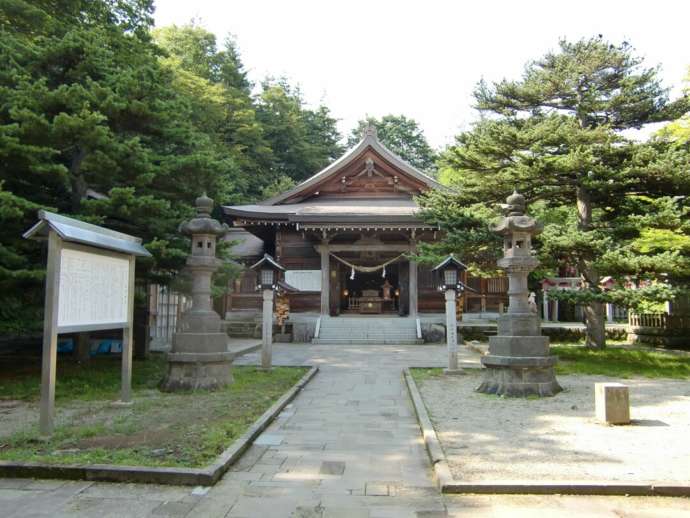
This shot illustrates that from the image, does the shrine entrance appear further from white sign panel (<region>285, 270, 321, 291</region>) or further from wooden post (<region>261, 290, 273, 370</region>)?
wooden post (<region>261, 290, 273, 370</region>)

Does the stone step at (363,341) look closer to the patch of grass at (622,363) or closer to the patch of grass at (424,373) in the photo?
the patch of grass at (622,363)

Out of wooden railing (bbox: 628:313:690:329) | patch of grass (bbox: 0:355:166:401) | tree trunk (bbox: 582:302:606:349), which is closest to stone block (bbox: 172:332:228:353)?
patch of grass (bbox: 0:355:166:401)

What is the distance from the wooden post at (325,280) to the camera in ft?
65.0

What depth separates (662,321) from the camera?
54.1 ft

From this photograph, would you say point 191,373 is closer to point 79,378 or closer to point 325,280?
point 79,378

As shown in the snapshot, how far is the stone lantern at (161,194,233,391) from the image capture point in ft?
27.1

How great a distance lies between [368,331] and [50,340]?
14.3 m

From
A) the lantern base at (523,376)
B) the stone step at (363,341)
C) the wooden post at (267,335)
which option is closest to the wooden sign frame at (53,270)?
the wooden post at (267,335)

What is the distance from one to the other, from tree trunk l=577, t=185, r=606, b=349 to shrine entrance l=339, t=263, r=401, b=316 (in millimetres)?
9548

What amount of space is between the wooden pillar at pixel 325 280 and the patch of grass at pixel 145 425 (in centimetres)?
1038

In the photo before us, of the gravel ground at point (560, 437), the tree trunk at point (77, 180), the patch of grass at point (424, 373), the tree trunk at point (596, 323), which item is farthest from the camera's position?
the tree trunk at point (596, 323)

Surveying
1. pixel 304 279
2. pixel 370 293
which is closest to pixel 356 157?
pixel 304 279

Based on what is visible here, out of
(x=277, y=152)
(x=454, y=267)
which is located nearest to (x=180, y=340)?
(x=454, y=267)

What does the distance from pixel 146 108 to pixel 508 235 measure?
6973 mm
